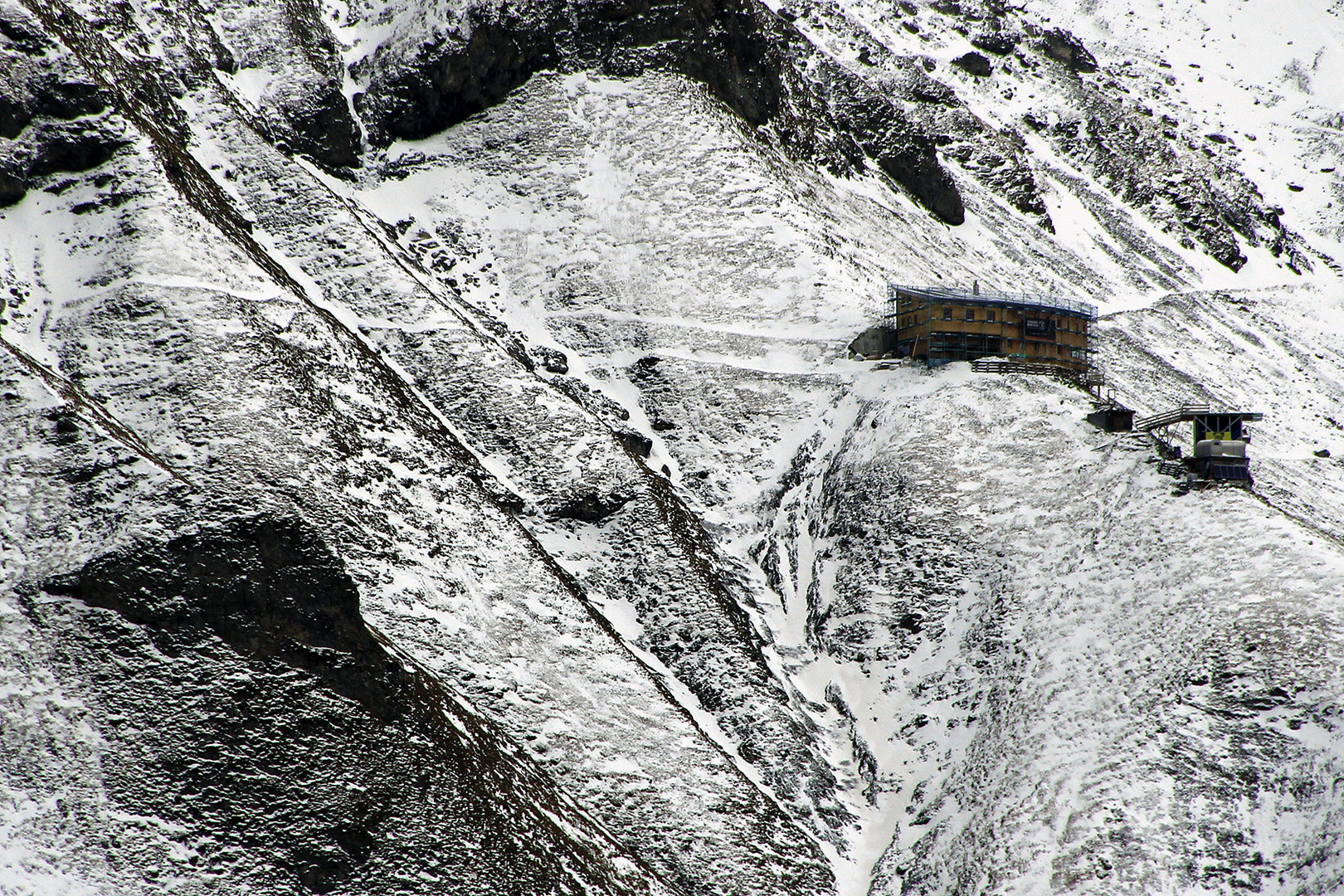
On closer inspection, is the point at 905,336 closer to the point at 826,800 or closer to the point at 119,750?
the point at 826,800

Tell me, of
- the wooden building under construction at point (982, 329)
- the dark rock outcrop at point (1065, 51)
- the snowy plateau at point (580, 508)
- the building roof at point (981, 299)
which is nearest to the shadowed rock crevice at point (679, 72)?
the snowy plateau at point (580, 508)

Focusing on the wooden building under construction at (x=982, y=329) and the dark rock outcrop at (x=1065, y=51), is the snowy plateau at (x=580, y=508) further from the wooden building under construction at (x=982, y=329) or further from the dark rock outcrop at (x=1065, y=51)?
the dark rock outcrop at (x=1065, y=51)

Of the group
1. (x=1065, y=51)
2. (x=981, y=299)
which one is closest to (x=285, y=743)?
(x=981, y=299)

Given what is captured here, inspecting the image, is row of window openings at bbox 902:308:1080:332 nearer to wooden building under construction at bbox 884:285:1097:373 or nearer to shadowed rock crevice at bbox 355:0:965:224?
wooden building under construction at bbox 884:285:1097:373

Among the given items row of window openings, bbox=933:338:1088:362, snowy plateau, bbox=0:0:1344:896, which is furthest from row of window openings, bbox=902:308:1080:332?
snowy plateau, bbox=0:0:1344:896

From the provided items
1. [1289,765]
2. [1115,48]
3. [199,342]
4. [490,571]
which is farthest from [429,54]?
[1115,48]

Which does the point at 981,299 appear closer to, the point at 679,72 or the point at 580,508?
the point at 580,508
